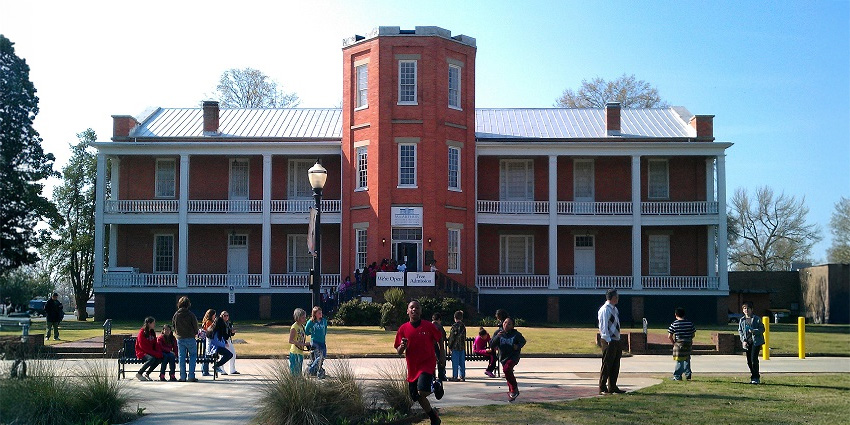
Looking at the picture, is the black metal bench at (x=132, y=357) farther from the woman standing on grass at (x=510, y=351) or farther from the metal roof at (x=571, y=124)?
the metal roof at (x=571, y=124)

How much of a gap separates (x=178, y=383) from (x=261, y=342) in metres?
8.56

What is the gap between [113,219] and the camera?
1607 inches

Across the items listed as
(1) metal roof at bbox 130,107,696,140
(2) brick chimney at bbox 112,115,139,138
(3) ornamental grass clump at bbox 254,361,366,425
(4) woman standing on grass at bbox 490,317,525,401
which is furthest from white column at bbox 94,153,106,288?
(3) ornamental grass clump at bbox 254,361,366,425

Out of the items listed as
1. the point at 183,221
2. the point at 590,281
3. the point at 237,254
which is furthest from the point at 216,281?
the point at 590,281

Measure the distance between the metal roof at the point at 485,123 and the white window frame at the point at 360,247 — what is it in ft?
16.3

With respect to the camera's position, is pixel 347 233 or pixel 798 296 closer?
pixel 347 233

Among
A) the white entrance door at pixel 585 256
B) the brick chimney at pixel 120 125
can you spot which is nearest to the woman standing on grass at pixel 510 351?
the white entrance door at pixel 585 256

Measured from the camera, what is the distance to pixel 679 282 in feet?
133

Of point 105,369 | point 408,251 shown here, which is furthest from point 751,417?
point 408,251

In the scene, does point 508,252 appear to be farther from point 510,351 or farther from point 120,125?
point 510,351

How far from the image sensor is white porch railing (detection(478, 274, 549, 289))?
4025cm

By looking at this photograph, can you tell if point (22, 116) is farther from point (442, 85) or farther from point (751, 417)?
point (442, 85)

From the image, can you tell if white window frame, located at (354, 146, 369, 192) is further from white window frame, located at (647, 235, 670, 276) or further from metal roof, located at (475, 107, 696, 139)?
white window frame, located at (647, 235, 670, 276)

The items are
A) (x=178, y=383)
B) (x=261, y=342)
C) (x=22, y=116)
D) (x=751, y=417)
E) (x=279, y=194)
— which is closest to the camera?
(x=751, y=417)
